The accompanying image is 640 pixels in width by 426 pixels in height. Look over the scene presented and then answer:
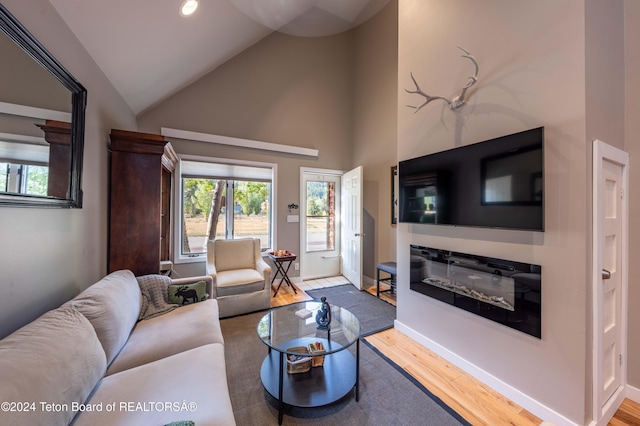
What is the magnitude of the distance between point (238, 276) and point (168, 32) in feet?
8.81

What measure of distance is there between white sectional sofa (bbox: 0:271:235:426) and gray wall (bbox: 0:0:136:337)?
0.19 metres

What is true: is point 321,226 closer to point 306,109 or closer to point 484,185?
point 306,109

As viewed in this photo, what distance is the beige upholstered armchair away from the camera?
2.89 meters

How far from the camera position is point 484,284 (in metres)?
1.89

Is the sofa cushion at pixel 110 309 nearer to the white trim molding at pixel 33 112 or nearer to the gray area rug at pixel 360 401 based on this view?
the gray area rug at pixel 360 401

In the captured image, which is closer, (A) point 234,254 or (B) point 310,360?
(B) point 310,360

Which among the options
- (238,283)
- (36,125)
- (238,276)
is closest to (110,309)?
(36,125)

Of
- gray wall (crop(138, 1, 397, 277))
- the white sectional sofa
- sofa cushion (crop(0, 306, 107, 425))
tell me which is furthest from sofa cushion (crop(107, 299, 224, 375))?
gray wall (crop(138, 1, 397, 277))

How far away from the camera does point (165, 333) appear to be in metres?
1.73

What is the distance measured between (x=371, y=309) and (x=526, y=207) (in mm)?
2239

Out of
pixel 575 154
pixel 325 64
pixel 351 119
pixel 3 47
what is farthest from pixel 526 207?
pixel 325 64

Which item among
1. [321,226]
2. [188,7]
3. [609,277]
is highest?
[188,7]

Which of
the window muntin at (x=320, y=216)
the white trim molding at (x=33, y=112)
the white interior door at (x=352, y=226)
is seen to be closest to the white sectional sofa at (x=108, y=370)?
the white trim molding at (x=33, y=112)

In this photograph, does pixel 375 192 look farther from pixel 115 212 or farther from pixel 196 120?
pixel 115 212
